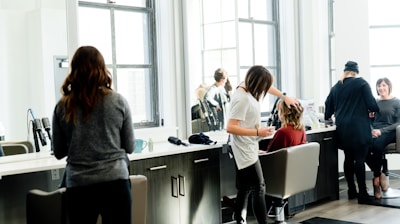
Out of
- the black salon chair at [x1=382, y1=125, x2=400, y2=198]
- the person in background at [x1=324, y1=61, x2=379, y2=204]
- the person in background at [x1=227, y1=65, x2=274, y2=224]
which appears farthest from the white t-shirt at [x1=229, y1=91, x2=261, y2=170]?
the black salon chair at [x1=382, y1=125, x2=400, y2=198]

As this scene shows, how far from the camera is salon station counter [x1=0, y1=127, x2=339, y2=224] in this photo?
301 cm

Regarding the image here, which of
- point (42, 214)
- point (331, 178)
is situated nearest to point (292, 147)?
point (331, 178)

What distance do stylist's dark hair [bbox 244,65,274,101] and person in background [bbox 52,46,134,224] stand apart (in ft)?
4.82

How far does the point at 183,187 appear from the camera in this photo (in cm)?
373

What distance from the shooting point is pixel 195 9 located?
183 inches

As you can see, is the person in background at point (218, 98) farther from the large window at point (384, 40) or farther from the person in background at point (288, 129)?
the large window at point (384, 40)

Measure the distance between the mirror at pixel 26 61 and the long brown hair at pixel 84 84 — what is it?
38.3 inches

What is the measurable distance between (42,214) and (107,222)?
1.07 ft

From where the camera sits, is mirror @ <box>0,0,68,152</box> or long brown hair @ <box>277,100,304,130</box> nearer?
mirror @ <box>0,0,68,152</box>

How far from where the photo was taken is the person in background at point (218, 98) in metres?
4.82

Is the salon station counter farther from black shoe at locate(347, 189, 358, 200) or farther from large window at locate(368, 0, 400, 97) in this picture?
large window at locate(368, 0, 400, 97)

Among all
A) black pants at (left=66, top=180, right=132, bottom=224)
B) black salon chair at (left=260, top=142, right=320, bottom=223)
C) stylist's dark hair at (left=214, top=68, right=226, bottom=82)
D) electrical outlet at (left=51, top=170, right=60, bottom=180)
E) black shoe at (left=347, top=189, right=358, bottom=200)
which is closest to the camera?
black pants at (left=66, top=180, right=132, bottom=224)

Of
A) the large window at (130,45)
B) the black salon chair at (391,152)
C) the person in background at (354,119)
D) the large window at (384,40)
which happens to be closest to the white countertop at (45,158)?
the large window at (130,45)

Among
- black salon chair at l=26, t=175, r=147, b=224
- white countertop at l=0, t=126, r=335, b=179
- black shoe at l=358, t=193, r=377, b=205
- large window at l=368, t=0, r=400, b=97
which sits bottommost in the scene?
black shoe at l=358, t=193, r=377, b=205
